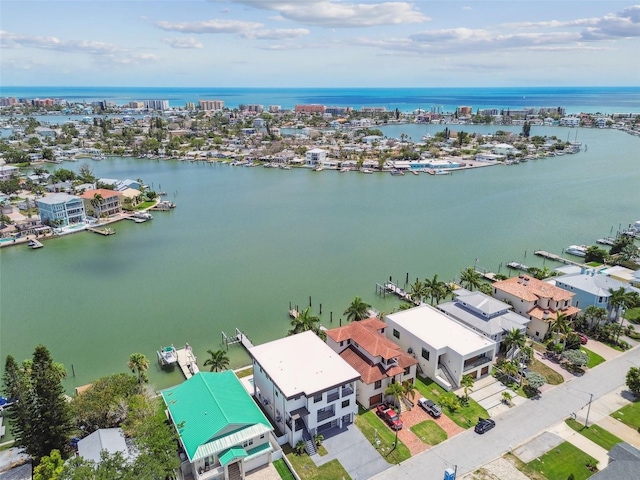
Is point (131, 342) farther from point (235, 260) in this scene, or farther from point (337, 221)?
point (337, 221)

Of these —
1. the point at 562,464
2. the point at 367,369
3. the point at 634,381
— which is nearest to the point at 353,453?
the point at 367,369

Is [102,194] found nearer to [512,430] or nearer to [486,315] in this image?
[486,315]

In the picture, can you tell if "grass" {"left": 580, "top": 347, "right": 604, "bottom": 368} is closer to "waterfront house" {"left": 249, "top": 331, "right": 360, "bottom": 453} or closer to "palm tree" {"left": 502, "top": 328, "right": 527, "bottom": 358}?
"palm tree" {"left": 502, "top": 328, "right": 527, "bottom": 358}

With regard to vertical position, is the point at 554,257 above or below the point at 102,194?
below

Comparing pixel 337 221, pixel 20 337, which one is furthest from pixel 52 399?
→ pixel 337 221

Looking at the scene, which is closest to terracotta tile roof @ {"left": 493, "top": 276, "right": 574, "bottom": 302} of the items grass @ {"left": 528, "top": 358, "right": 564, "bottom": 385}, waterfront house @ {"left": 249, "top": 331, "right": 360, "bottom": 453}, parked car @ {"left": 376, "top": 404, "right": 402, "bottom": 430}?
grass @ {"left": 528, "top": 358, "right": 564, "bottom": 385}
